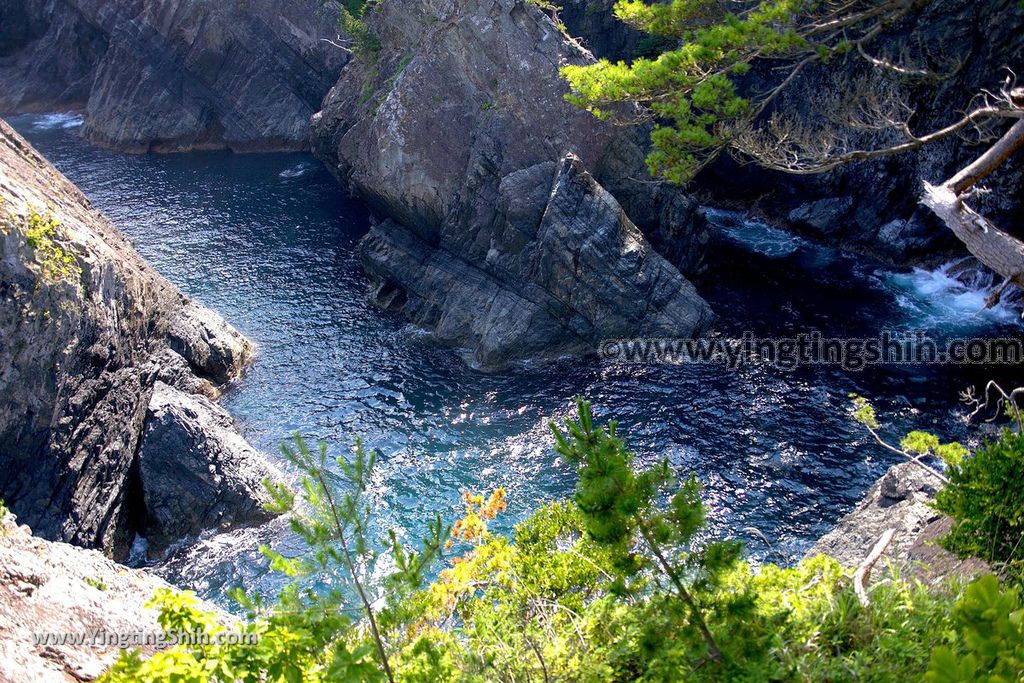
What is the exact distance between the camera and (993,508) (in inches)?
428

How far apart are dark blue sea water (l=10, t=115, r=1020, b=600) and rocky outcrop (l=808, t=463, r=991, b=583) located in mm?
2694

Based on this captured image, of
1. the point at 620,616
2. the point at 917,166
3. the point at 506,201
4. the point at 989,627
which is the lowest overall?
the point at 620,616

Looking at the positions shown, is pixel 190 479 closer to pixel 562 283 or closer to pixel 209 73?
pixel 562 283

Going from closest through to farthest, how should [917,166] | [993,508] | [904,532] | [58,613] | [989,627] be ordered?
[989,627] < [993,508] < [58,613] < [904,532] < [917,166]

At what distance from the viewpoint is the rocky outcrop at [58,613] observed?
30.1ft

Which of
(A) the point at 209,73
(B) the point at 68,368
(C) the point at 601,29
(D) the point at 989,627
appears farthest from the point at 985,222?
(A) the point at 209,73

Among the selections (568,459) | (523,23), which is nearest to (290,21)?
(523,23)

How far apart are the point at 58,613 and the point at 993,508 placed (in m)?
14.3

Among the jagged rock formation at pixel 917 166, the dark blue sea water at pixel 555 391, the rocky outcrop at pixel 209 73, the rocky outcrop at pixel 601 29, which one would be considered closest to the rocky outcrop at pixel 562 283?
the dark blue sea water at pixel 555 391

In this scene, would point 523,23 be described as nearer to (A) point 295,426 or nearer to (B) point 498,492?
(A) point 295,426

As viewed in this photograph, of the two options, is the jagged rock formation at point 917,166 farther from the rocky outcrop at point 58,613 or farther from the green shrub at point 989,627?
the rocky outcrop at point 58,613

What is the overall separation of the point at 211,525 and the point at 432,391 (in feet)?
32.1

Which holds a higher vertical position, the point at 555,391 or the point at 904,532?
the point at 904,532

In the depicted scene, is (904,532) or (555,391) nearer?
(904,532)
